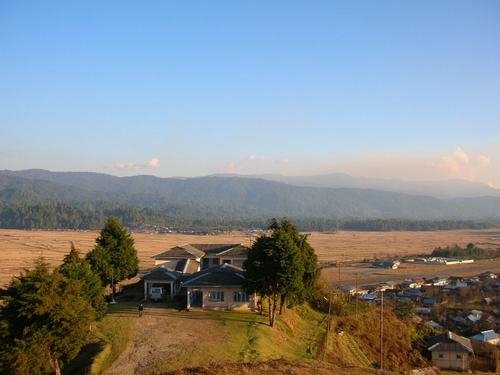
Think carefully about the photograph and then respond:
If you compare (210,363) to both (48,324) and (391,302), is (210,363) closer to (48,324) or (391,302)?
(48,324)

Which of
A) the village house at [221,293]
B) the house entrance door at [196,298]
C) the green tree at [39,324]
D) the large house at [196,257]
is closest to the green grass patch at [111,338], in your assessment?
the green tree at [39,324]

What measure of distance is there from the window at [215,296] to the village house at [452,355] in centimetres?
1402

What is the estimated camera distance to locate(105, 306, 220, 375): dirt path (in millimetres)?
18669

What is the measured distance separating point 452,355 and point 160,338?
757 inches

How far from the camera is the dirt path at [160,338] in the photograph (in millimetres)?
18669

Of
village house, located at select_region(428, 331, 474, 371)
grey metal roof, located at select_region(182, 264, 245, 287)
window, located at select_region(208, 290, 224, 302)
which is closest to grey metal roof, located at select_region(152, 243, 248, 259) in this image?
grey metal roof, located at select_region(182, 264, 245, 287)

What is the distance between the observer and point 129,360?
62.9 ft

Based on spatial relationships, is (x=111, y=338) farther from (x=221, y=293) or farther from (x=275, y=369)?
(x=275, y=369)

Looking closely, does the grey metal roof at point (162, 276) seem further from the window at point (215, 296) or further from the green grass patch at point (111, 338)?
the green grass patch at point (111, 338)

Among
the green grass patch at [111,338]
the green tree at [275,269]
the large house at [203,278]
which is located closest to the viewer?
the green grass patch at [111,338]

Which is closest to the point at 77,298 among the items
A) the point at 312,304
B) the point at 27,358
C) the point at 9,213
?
the point at 27,358

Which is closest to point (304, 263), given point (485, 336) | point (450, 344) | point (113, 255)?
point (450, 344)

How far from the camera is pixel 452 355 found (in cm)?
3136

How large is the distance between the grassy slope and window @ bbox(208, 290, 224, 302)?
938 mm
